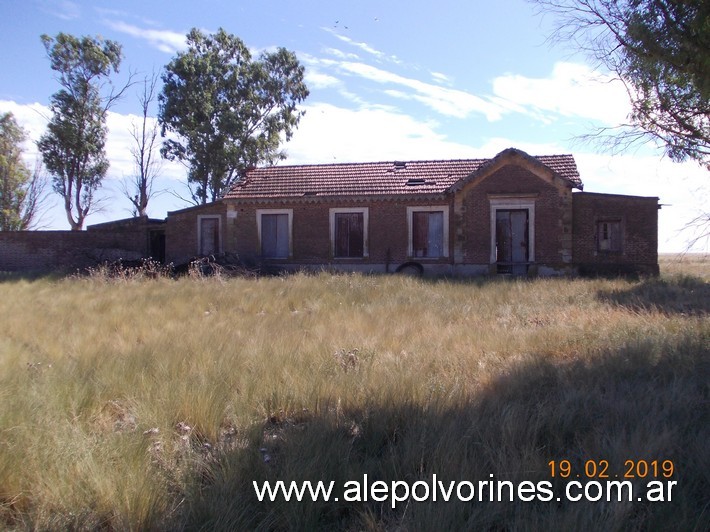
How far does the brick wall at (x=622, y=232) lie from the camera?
66.0ft

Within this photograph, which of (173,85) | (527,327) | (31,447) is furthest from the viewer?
(173,85)

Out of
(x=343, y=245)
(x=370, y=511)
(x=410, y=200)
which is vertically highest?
(x=410, y=200)

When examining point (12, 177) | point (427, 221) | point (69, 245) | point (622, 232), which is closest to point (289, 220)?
point (427, 221)

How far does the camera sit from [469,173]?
21938 millimetres

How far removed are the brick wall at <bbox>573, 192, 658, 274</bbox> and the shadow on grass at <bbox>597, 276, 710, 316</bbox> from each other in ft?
15.6

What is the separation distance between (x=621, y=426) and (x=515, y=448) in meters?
1.02

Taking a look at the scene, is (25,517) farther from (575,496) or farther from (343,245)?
(343,245)

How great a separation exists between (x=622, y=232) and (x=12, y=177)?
39.7 m

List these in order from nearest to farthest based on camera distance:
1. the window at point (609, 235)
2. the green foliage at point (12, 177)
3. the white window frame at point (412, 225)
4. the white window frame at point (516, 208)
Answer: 1. the window at point (609, 235)
2. the white window frame at point (516, 208)
3. the white window frame at point (412, 225)
4. the green foliage at point (12, 177)

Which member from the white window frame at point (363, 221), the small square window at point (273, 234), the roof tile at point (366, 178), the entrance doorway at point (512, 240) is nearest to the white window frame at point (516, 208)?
the entrance doorway at point (512, 240)

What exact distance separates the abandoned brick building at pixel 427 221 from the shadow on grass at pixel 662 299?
16.8 feet

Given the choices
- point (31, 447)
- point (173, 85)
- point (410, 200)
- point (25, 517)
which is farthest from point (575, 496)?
point (173, 85)

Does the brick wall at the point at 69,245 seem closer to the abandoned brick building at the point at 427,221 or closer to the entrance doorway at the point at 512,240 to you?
the abandoned brick building at the point at 427,221

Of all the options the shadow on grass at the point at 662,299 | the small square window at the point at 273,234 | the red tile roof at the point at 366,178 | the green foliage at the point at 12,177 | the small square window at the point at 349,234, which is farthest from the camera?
the green foliage at the point at 12,177
